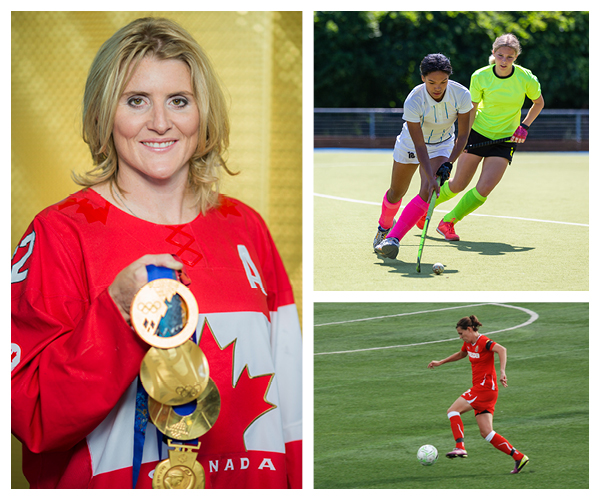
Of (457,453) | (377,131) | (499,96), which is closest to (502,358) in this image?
(457,453)

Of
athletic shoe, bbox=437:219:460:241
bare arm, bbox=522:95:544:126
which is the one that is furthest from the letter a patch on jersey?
bare arm, bbox=522:95:544:126

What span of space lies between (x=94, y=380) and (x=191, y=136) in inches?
25.4

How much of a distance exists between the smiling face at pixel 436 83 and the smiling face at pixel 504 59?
0.25m

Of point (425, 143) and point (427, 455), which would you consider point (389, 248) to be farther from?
point (427, 455)

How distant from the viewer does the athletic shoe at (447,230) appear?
254 centimetres

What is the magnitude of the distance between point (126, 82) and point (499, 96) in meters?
1.35

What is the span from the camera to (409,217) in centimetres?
229

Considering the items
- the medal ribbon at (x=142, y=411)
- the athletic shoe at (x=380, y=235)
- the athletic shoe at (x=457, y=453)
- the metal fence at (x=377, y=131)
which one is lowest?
the athletic shoe at (x=457, y=453)

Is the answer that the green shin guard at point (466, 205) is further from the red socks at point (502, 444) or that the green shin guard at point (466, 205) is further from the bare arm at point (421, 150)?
the red socks at point (502, 444)

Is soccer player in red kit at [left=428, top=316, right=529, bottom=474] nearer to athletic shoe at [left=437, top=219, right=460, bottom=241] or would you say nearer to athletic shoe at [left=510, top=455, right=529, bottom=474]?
athletic shoe at [left=510, top=455, right=529, bottom=474]

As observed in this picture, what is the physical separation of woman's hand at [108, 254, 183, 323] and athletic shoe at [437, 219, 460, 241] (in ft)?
5.16

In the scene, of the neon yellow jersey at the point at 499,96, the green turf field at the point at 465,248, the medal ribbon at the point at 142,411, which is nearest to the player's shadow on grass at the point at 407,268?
the green turf field at the point at 465,248
